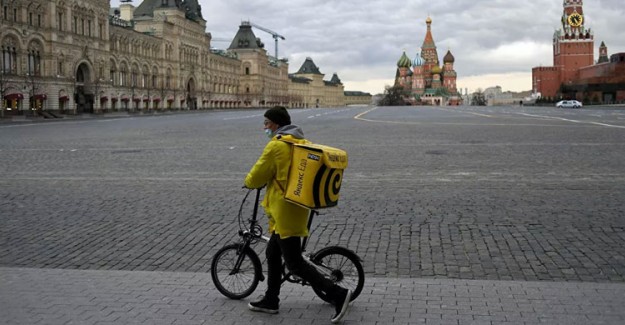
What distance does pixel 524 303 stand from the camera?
18.7 ft

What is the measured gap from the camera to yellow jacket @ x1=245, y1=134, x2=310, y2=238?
530 centimetres

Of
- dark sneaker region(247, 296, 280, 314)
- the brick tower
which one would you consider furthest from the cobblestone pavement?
the brick tower

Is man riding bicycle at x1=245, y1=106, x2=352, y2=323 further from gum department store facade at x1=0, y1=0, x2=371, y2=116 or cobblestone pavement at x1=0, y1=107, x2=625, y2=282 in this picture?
gum department store facade at x1=0, y1=0, x2=371, y2=116

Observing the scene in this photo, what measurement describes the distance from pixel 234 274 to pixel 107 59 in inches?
3225

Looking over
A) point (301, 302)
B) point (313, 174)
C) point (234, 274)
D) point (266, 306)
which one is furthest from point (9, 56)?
point (313, 174)

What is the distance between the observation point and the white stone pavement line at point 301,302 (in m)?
5.39

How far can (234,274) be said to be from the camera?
594cm

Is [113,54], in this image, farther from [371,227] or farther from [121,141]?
[371,227]

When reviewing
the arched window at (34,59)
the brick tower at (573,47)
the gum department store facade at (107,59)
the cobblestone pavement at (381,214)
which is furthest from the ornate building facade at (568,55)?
the cobblestone pavement at (381,214)

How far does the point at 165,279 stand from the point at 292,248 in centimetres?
170

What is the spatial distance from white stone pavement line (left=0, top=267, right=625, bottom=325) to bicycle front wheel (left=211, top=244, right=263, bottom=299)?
11 centimetres

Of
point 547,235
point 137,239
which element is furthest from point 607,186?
point 137,239

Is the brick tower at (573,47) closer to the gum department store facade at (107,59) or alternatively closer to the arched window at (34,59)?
the gum department store facade at (107,59)

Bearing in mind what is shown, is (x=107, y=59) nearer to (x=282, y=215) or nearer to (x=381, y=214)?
(x=381, y=214)
